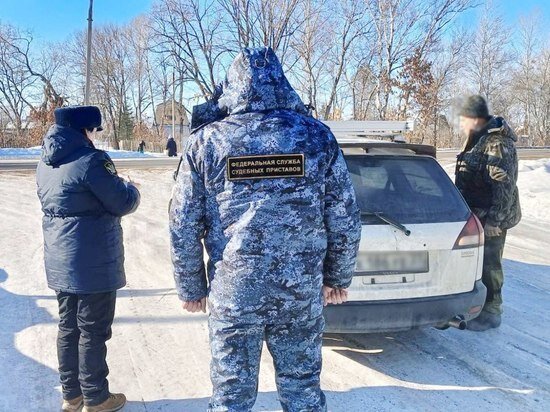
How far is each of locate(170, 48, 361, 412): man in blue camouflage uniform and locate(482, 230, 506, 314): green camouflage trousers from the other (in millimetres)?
2456

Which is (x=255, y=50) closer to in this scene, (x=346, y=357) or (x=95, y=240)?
(x=95, y=240)

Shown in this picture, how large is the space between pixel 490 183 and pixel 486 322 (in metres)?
1.18

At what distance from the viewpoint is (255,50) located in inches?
80.0

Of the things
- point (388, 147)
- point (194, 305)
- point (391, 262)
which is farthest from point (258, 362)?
point (388, 147)

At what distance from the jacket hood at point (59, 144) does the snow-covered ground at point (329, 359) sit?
1471 millimetres

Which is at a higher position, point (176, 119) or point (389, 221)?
point (176, 119)

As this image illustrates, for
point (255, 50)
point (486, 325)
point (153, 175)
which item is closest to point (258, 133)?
point (255, 50)

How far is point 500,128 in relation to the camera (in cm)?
387

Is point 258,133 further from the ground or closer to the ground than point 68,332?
further from the ground

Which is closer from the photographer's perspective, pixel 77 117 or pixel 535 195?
pixel 77 117

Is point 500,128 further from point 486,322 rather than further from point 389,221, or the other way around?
point 486,322

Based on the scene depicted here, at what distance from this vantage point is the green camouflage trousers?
3.99 m

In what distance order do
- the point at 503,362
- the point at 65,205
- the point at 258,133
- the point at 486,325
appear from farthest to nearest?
the point at 486,325
the point at 503,362
the point at 65,205
the point at 258,133

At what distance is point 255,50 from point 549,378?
2.89 m
